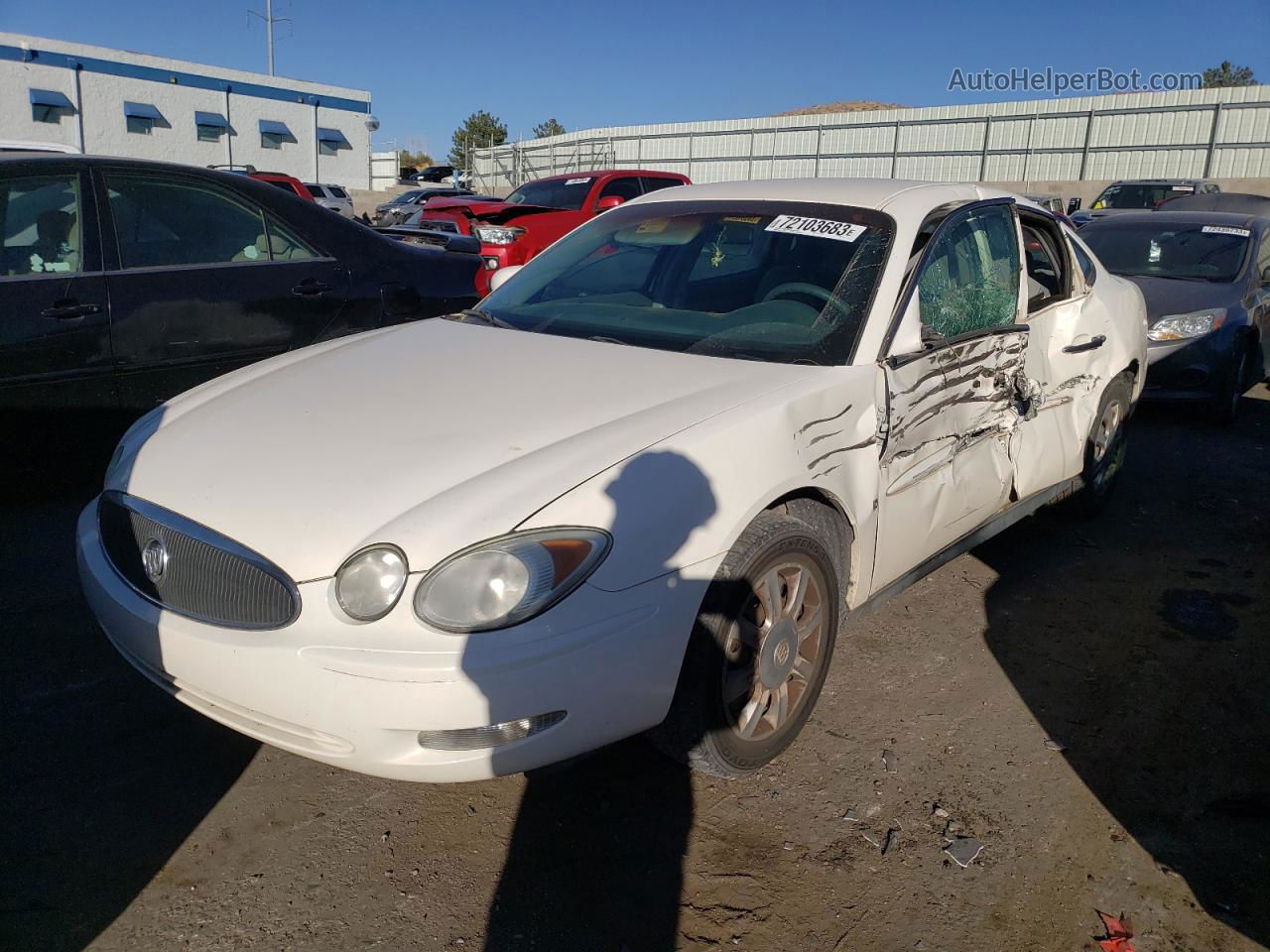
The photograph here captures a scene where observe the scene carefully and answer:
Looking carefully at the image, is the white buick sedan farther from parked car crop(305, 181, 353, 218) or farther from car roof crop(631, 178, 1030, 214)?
parked car crop(305, 181, 353, 218)

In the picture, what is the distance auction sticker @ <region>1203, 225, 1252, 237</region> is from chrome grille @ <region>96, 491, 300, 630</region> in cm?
832

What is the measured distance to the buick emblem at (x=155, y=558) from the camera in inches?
95.3

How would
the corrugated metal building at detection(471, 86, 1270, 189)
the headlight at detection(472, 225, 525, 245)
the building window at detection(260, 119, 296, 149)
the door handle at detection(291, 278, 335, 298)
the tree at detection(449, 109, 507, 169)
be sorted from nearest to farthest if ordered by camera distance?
the door handle at detection(291, 278, 335, 298) → the headlight at detection(472, 225, 525, 245) → the corrugated metal building at detection(471, 86, 1270, 189) → the building window at detection(260, 119, 296, 149) → the tree at detection(449, 109, 507, 169)

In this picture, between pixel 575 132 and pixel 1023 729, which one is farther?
pixel 575 132

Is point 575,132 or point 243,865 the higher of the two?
point 575,132

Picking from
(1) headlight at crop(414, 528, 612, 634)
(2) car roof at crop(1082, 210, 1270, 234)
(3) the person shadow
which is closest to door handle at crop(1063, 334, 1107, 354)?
(3) the person shadow

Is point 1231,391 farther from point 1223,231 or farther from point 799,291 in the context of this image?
point 799,291

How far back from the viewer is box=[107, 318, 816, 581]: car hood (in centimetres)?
221

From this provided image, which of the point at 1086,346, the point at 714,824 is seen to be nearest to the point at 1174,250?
the point at 1086,346

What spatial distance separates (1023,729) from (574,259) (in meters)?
2.39

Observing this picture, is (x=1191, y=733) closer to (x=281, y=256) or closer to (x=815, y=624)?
(x=815, y=624)

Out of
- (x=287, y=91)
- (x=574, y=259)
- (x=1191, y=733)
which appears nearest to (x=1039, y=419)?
(x=1191, y=733)

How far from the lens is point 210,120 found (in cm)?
3625

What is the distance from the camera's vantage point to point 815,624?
9.47 feet
